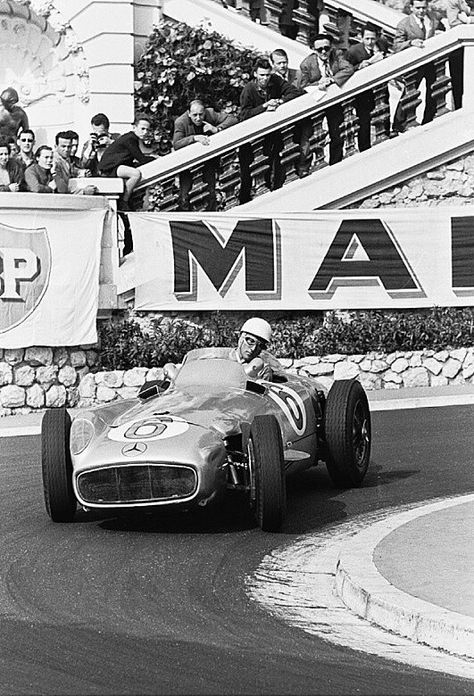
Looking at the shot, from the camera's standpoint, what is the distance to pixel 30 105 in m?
25.0

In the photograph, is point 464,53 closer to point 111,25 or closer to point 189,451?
point 111,25

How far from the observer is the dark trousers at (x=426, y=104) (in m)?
19.7

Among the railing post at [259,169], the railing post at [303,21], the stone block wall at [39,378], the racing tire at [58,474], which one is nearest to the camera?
the racing tire at [58,474]

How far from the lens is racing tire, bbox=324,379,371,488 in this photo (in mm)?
10836

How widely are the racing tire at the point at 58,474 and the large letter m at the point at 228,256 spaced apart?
8.27 meters

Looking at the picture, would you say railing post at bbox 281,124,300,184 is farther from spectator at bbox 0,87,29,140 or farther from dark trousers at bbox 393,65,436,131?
spectator at bbox 0,87,29,140

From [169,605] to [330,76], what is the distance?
42.6ft

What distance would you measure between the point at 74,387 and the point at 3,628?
10.1m

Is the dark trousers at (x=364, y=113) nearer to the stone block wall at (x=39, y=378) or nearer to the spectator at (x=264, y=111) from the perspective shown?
the spectator at (x=264, y=111)

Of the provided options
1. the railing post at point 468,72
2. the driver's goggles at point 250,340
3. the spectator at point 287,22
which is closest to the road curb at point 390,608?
the driver's goggles at point 250,340

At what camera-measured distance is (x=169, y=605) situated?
7.52 m

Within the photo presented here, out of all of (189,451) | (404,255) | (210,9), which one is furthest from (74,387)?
(210,9)

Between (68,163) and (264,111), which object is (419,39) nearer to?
(264,111)

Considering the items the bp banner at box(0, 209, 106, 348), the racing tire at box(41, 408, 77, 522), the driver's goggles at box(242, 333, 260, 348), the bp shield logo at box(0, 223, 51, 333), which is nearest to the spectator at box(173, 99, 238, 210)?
the bp banner at box(0, 209, 106, 348)
